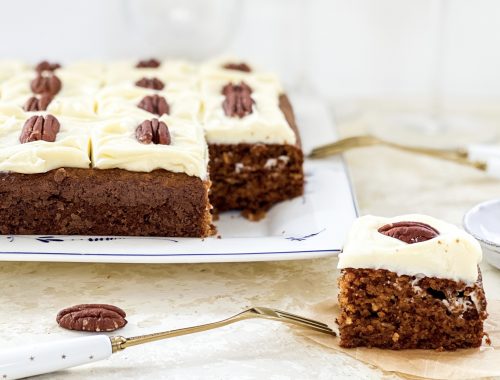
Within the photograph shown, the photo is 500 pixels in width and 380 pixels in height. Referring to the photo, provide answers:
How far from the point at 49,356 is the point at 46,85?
5.69 ft

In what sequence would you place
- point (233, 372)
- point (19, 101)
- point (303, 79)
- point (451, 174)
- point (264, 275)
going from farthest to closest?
1. point (303, 79)
2. point (451, 174)
3. point (19, 101)
4. point (264, 275)
5. point (233, 372)

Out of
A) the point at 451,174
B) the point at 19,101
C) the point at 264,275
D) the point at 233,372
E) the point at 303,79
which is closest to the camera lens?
the point at 233,372

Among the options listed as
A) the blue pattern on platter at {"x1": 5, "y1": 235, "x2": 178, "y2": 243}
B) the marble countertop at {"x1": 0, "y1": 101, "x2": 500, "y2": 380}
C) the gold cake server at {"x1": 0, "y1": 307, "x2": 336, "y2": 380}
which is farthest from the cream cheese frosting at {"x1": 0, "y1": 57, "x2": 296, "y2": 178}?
the gold cake server at {"x1": 0, "y1": 307, "x2": 336, "y2": 380}

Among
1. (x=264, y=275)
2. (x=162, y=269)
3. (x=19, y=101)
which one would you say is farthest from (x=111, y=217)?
(x=19, y=101)

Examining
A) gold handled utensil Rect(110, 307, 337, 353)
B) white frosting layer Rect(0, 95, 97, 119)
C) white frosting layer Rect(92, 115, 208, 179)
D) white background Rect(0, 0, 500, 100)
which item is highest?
white background Rect(0, 0, 500, 100)

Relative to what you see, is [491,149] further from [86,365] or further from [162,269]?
[86,365]

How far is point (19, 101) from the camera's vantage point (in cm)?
368

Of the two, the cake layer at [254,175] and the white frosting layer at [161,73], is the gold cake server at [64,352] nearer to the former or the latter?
the cake layer at [254,175]

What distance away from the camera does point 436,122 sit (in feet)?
15.3

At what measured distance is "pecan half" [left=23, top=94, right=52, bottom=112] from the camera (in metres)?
3.58

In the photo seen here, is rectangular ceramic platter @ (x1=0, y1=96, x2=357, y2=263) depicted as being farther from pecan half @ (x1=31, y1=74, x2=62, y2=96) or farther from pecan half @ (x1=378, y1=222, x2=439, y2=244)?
pecan half @ (x1=31, y1=74, x2=62, y2=96)

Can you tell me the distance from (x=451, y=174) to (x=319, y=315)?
1.50m

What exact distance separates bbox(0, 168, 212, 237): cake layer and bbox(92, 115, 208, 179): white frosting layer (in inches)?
1.0

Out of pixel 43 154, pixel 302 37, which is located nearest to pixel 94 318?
pixel 43 154
